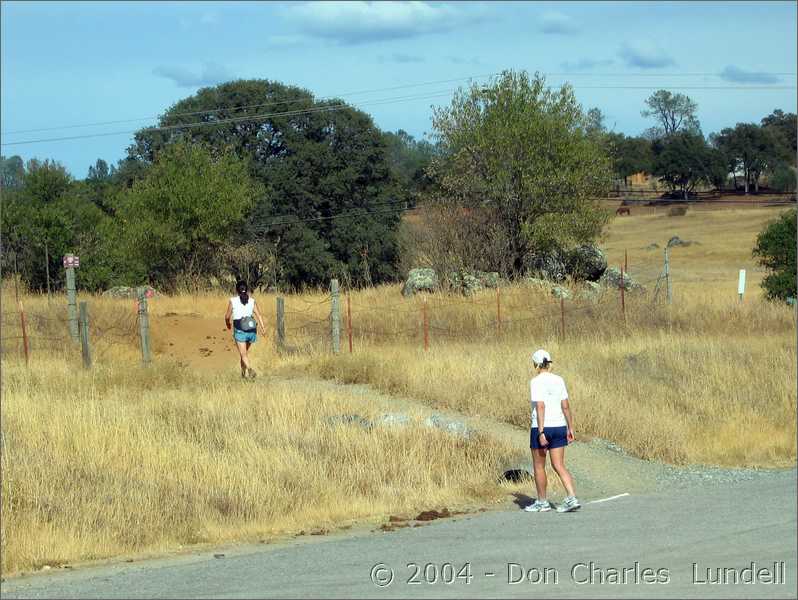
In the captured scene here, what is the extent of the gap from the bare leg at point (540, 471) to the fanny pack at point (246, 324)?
7.99m

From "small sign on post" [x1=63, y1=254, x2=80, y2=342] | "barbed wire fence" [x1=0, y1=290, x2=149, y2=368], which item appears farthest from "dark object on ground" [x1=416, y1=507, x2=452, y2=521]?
"small sign on post" [x1=63, y1=254, x2=80, y2=342]

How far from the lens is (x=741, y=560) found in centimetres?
755

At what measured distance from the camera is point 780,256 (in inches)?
1342

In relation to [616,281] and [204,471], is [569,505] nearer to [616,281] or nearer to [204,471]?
[204,471]

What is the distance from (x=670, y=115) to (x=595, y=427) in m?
105

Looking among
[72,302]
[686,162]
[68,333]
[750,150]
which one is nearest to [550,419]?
[72,302]

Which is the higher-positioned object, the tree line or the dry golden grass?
the tree line

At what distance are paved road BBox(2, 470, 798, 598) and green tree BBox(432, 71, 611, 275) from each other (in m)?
26.0

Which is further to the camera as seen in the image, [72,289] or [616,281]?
[616,281]

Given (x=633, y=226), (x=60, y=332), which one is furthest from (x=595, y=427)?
(x=633, y=226)

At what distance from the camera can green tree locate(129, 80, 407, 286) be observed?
5147cm

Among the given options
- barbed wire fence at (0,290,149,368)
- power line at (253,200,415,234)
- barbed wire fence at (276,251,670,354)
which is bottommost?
barbed wire fence at (276,251,670,354)

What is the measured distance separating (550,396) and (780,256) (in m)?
26.3

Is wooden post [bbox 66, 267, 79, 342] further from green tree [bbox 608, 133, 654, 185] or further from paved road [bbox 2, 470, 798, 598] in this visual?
green tree [bbox 608, 133, 654, 185]
